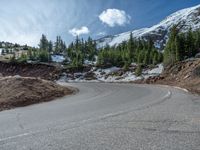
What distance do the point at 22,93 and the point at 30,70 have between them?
84.9 metres

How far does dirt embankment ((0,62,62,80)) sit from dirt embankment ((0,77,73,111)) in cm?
6495

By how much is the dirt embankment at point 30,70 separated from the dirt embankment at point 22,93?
64953mm

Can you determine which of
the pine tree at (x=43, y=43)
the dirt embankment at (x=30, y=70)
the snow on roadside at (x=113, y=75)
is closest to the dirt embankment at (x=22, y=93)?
the snow on roadside at (x=113, y=75)

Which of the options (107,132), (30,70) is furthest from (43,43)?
(107,132)

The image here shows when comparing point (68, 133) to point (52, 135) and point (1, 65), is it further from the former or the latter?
point (1, 65)

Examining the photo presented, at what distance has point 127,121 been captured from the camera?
9969mm

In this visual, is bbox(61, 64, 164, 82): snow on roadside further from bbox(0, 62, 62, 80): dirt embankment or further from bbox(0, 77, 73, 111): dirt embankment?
bbox(0, 77, 73, 111): dirt embankment

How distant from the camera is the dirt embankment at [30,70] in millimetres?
93887

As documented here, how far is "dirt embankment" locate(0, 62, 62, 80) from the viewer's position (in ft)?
308

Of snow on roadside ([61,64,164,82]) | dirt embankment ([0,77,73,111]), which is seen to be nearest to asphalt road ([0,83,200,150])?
dirt embankment ([0,77,73,111])

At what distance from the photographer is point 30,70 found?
103312 mm

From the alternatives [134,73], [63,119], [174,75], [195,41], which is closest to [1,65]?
[134,73]

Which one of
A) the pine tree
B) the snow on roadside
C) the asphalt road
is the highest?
the pine tree

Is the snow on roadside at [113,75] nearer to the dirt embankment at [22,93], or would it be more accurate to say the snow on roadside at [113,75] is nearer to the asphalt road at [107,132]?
the dirt embankment at [22,93]
